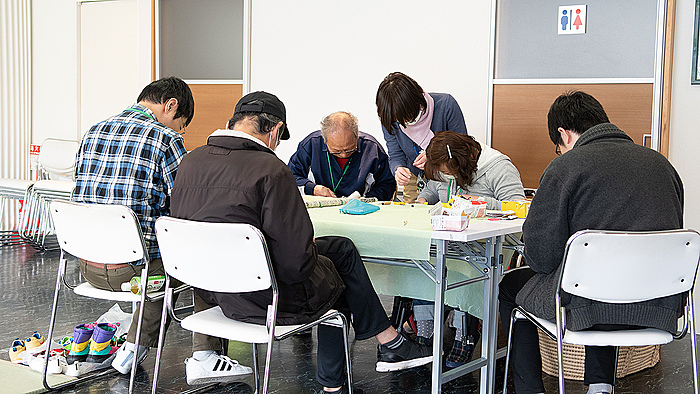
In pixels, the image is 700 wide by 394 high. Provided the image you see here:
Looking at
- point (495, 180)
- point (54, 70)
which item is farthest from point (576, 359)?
point (54, 70)

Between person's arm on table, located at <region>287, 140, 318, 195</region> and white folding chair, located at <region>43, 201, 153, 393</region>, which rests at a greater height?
person's arm on table, located at <region>287, 140, 318, 195</region>

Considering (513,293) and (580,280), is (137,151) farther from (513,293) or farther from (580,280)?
(580,280)

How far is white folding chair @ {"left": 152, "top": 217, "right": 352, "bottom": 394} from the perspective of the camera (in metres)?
2.08

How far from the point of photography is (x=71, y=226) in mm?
2629

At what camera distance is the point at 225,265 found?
2.12 metres

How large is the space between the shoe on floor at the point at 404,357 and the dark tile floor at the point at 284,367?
0.15 meters

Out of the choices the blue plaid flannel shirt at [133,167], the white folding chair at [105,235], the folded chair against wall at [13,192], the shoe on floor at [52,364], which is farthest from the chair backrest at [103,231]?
the folded chair against wall at [13,192]

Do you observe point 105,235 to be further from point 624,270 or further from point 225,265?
point 624,270

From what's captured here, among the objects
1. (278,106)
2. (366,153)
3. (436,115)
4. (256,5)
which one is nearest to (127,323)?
(278,106)

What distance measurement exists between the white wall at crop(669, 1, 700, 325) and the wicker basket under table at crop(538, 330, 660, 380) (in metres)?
0.95

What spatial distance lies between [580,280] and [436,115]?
1.79 m

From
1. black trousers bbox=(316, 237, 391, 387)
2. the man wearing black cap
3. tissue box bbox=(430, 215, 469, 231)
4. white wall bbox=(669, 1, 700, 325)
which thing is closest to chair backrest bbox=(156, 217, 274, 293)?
the man wearing black cap

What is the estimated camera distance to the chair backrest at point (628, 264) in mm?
2021

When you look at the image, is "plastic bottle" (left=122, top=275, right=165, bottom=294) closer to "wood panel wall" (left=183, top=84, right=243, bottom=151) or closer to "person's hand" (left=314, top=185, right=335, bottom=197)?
"person's hand" (left=314, top=185, right=335, bottom=197)
